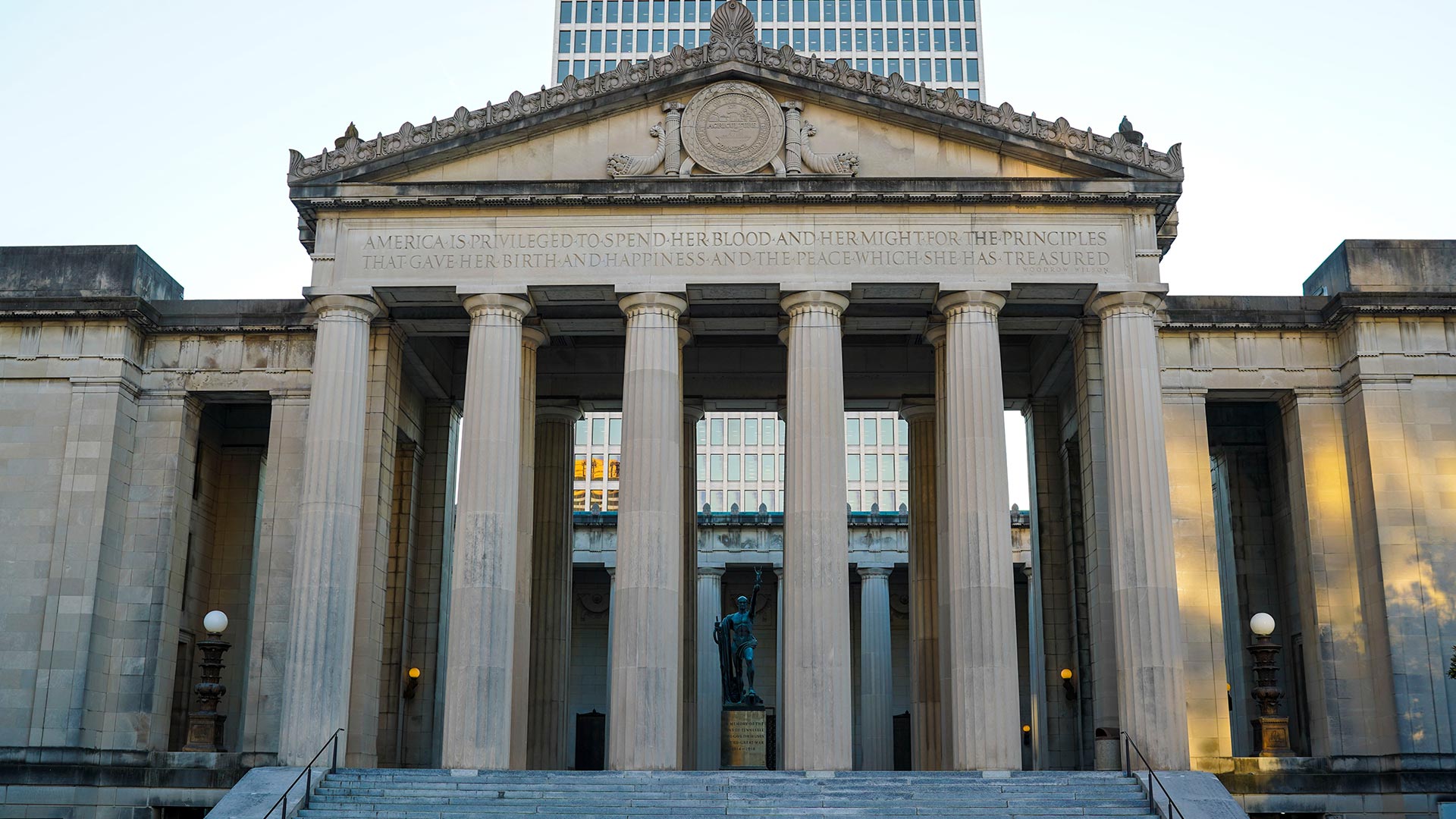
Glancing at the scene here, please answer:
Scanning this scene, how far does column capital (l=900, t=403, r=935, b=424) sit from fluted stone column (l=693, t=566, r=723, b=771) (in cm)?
1376

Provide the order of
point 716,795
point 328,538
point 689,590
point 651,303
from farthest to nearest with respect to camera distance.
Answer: point 689,590 < point 651,303 < point 328,538 < point 716,795

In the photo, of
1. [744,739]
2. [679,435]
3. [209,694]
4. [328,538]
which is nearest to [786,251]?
[679,435]

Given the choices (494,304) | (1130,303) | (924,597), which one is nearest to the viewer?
(1130,303)

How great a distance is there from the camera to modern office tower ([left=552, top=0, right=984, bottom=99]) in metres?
102

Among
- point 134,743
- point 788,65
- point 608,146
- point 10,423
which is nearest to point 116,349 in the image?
point 10,423

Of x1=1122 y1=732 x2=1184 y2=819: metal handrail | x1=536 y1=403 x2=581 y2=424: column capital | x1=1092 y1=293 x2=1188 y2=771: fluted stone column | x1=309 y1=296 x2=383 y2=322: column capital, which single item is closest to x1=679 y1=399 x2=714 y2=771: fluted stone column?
x1=536 y1=403 x2=581 y2=424: column capital

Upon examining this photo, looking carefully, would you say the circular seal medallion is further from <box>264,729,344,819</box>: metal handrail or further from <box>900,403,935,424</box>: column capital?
<box>264,729,344,819</box>: metal handrail

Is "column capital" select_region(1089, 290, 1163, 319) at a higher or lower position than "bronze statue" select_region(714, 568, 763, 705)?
higher

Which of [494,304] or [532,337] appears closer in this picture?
[494,304]

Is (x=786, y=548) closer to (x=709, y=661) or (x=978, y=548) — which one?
(x=978, y=548)

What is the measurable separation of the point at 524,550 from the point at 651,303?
6806 millimetres

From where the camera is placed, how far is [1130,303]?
32.0 m

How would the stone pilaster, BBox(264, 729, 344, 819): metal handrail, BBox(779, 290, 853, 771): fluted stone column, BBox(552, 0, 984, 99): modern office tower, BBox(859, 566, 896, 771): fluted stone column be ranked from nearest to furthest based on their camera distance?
BBox(264, 729, 344, 819): metal handrail, BBox(779, 290, 853, 771): fluted stone column, the stone pilaster, BBox(859, 566, 896, 771): fluted stone column, BBox(552, 0, 984, 99): modern office tower

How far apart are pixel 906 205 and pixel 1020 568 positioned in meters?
25.8
